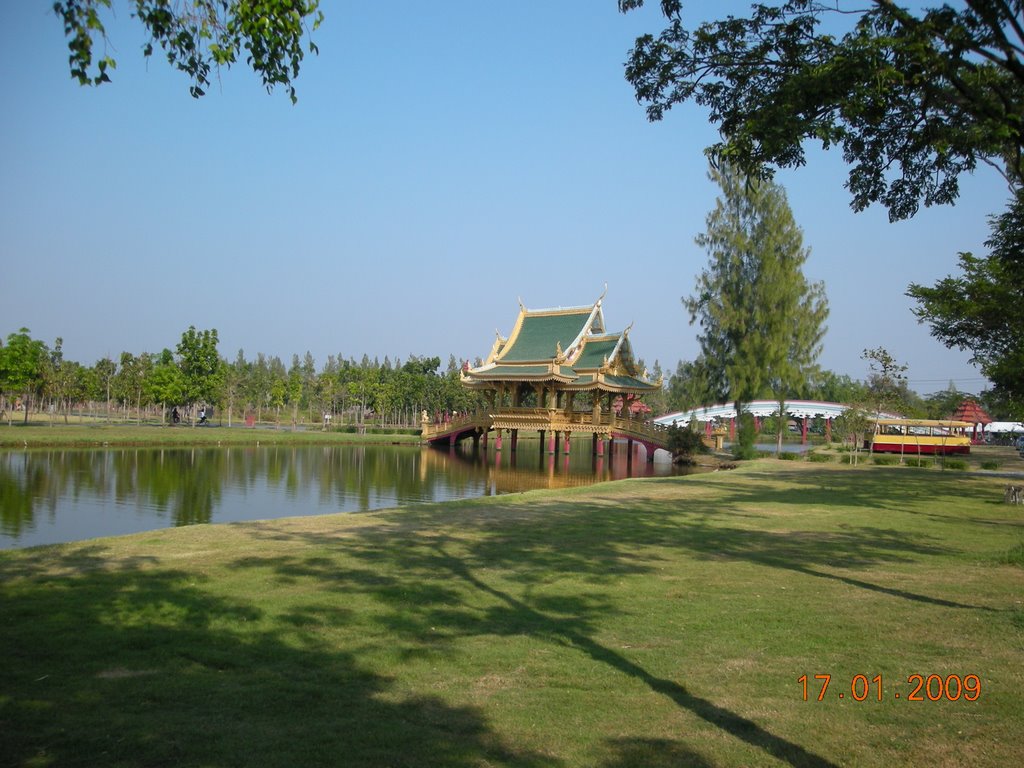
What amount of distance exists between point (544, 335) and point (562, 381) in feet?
17.7

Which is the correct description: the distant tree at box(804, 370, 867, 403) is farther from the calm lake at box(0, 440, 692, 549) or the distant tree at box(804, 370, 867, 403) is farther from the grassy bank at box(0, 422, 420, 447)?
the grassy bank at box(0, 422, 420, 447)

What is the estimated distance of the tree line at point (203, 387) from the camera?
5025 centimetres

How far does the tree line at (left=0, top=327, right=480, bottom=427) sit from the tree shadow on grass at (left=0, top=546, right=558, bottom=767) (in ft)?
145

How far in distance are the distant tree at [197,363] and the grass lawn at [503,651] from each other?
148 ft

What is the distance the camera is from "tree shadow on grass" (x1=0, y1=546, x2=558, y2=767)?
358 cm

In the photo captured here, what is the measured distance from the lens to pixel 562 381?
1572 inches

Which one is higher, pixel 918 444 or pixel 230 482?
pixel 918 444

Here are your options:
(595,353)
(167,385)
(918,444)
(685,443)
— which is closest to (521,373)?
(595,353)

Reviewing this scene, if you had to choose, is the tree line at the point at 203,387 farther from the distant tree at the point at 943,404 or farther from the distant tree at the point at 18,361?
the distant tree at the point at 943,404

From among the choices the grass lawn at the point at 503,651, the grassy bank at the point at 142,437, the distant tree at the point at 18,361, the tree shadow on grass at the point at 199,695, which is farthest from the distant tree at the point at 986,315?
the distant tree at the point at 18,361

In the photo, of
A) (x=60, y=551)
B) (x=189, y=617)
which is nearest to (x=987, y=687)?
(x=189, y=617)

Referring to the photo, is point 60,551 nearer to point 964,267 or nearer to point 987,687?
point 987,687

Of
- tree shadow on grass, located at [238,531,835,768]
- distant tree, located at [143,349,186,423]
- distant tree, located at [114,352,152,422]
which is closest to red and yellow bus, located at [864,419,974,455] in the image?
tree shadow on grass, located at [238,531,835,768]

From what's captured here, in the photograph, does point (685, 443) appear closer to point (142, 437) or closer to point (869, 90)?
point (142, 437)
